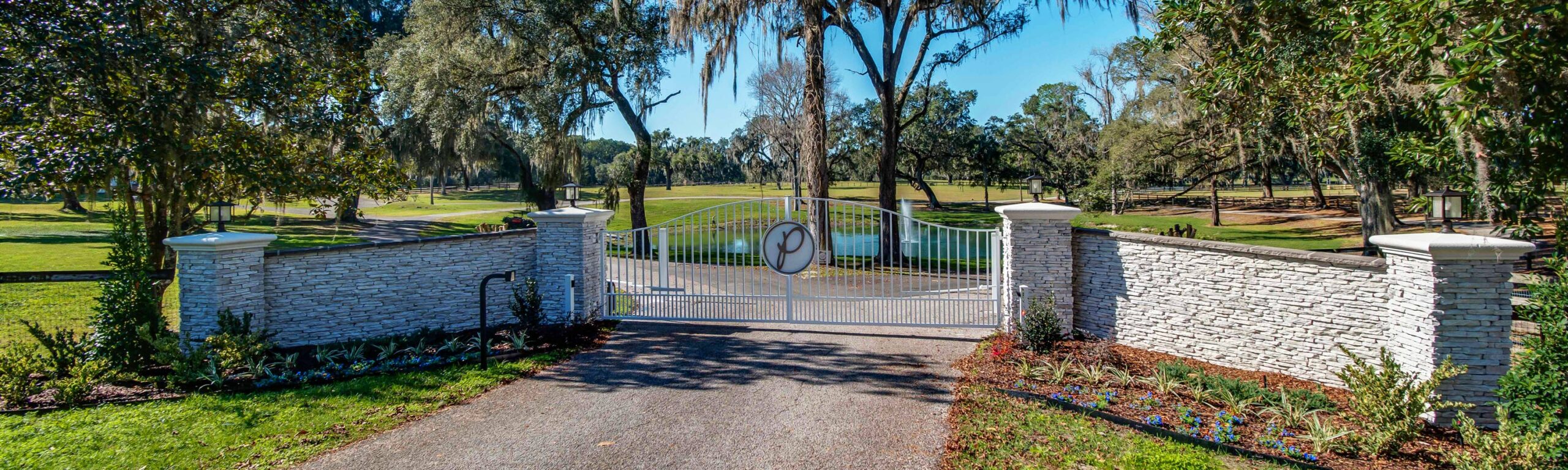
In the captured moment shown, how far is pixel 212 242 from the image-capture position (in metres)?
6.84

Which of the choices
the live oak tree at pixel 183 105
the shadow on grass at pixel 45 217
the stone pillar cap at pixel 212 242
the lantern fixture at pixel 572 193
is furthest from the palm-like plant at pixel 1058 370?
the shadow on grass at pixel 45 217

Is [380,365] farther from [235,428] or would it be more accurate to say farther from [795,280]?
[795,280]

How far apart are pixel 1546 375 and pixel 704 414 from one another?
518cm


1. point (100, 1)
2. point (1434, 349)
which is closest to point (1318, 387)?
point (1434, 349)

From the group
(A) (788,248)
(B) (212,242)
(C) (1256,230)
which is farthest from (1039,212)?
(C) (1256,230)

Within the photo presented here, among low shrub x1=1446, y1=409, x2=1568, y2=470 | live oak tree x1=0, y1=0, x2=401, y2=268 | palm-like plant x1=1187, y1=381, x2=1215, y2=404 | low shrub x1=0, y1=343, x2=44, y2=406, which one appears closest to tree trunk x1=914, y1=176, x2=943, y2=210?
live oak tree x1=0, y1=0, x2=401, y2=268

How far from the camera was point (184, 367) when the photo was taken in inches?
237

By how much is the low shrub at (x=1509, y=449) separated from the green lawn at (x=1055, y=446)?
106cm

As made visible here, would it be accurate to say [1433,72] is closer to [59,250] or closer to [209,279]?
[209,279]

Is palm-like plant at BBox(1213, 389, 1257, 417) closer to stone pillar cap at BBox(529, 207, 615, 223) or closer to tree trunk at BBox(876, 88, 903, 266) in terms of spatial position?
stone pillar cap at BBox(529, 207, 615, 223)

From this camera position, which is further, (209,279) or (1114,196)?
(1114,196)

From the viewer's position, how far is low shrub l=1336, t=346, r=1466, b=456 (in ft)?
14.4

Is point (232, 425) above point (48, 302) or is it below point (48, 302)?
below

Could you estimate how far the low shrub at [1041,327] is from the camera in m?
6.93
